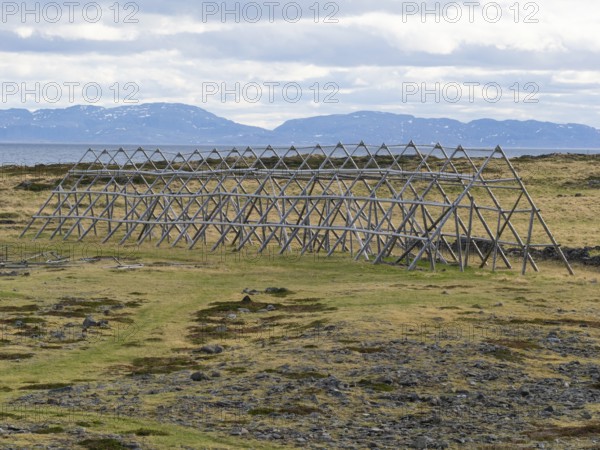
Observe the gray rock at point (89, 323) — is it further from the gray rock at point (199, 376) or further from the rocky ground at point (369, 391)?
the gray rock at point (199, 376)

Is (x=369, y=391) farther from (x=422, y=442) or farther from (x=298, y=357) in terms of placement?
(x=422, y=442)

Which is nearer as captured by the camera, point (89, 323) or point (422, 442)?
point (422, 442)

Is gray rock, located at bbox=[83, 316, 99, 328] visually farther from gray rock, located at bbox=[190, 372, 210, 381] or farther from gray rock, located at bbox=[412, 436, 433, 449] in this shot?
gray rock, located at bbox=[412, 436, 433, 449]

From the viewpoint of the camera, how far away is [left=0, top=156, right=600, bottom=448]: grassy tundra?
24.0 metres

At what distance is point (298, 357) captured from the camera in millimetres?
31516

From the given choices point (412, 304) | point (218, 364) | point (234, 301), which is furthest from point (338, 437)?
point (234, 301)

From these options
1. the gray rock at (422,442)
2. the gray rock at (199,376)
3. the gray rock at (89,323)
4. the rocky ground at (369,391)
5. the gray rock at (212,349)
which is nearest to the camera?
the gray rock at (422,442)

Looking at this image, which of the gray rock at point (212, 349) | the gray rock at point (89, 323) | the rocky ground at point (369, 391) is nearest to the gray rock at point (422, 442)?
the rocky ground at point (369, 391)

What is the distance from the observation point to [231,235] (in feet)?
242

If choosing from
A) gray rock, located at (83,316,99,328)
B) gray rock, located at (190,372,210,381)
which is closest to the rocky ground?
gray rock, located at (190,372,210,381)

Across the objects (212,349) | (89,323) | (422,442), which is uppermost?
(89,323)

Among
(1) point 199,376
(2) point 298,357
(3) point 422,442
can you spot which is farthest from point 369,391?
(1) point 199,376

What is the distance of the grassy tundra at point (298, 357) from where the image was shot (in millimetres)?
23953

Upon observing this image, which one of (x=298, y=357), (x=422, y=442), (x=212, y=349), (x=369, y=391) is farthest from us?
(x=212, y=349)
